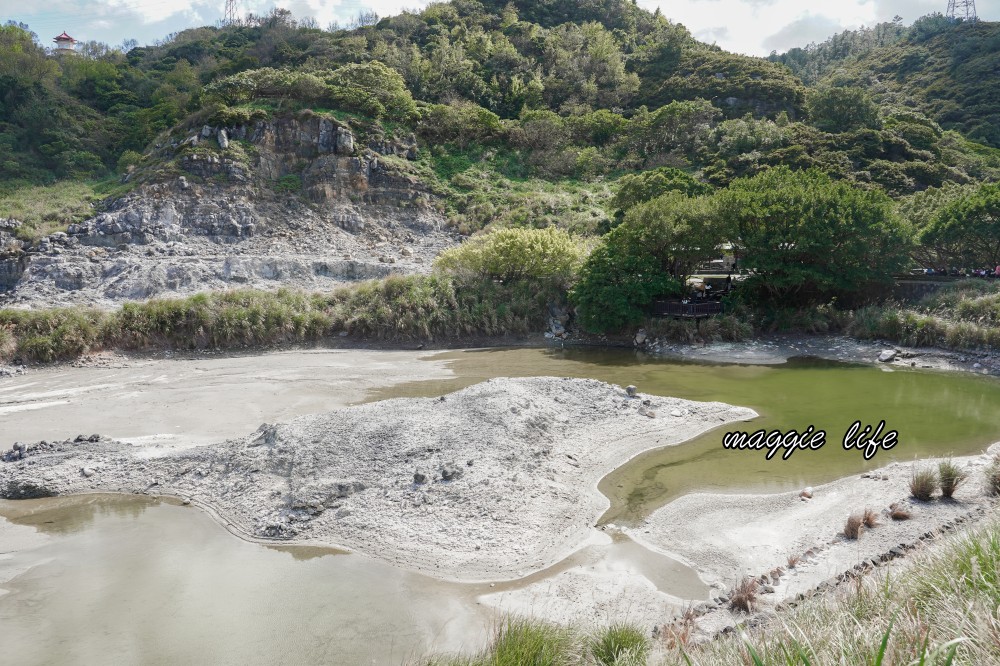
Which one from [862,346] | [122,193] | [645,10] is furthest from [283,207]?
[645,10]

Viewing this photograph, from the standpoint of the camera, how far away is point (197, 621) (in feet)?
27.0

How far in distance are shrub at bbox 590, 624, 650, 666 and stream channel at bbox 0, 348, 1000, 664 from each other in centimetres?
183

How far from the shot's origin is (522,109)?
60312 mm

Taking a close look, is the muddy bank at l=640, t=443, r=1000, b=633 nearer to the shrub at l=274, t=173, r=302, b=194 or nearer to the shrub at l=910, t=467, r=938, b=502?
the shrub at l=910, t=467, r=938, b=502

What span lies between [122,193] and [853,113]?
5784cm

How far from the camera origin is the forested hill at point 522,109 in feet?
141

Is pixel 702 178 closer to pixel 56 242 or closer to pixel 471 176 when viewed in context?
pixel 471 176

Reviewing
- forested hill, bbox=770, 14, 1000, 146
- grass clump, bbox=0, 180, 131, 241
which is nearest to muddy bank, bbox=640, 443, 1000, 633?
grass clump, bbox=0, 180, 131, 241

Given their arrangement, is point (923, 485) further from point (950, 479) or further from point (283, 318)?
→ point (283, 318)

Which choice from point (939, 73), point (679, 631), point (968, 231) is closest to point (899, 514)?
point (679, 631)

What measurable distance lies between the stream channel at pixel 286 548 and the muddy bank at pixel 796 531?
51cm

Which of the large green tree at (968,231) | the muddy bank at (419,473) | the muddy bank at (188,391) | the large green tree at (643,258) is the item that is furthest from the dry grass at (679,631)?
the large green tree at (968,231)

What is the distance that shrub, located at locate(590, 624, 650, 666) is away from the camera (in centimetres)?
609

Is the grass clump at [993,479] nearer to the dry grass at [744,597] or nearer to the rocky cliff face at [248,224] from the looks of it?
the dry grass at [744,597]
